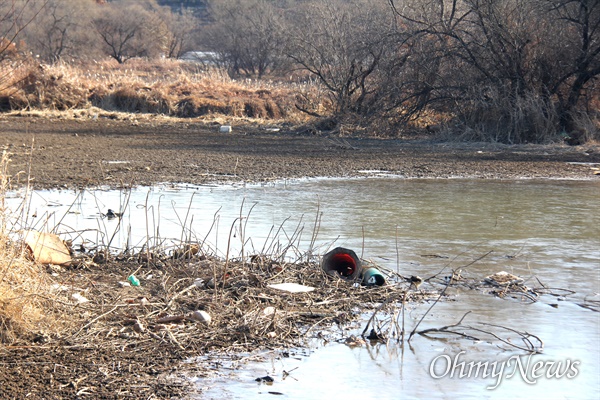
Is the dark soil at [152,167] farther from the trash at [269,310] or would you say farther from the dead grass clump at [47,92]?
the dead grass clump at [47,92]

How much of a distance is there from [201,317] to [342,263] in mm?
1645

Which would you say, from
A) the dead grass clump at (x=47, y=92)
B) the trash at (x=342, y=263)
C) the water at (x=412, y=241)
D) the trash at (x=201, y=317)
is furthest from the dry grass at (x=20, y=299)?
the dead grass clump at (x=47, y=92)

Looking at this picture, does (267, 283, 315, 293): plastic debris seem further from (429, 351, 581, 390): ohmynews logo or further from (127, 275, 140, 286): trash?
(429, 351, 581, 390): ohmynews logo

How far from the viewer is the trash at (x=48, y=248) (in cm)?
619

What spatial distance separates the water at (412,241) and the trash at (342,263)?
0.39m

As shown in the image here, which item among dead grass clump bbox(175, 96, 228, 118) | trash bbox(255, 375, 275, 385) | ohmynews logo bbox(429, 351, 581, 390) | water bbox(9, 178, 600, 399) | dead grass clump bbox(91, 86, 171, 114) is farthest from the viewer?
dead grass clump bbox(91, 86, 171, 114)

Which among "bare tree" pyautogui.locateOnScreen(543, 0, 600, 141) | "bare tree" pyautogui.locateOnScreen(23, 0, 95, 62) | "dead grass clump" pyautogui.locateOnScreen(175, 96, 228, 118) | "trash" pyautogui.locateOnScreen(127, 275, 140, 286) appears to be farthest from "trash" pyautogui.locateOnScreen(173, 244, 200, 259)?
"bare tree" pyautogui.locateOnScreen(23, 0, 95, 62)

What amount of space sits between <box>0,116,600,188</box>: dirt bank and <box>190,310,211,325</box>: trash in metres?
5.86

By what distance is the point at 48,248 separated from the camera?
21.1ft

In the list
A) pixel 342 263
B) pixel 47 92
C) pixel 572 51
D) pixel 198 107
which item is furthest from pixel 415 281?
pixel 47 92

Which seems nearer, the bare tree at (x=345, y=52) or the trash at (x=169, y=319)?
the trash at (x=169, y=319)

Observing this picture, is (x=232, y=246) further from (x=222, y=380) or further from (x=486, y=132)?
(x=486, y=132)

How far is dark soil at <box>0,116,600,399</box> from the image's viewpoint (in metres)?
4.36

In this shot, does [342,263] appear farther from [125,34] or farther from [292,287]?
[125,34]
